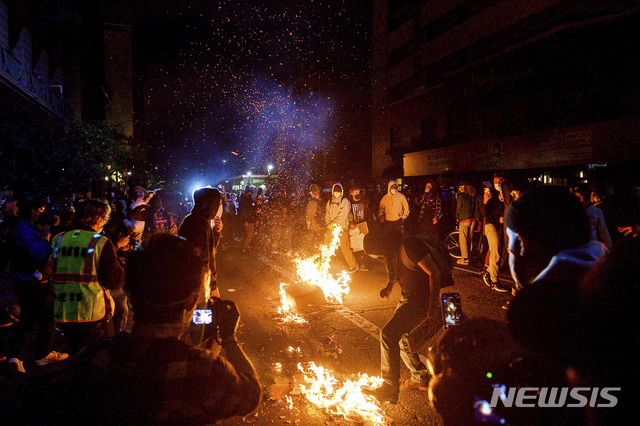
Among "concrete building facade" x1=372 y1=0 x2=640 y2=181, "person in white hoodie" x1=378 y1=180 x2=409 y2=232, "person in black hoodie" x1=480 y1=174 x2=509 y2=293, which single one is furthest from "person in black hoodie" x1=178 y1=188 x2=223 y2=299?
"concrete building facade" x1=372 y1=0 x2=640 y2=181

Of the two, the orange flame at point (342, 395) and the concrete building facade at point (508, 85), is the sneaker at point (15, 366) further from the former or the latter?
the concrete building facade at point (508, 85)

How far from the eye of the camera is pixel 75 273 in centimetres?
375

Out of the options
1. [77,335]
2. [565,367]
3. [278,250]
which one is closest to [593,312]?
[565,367]

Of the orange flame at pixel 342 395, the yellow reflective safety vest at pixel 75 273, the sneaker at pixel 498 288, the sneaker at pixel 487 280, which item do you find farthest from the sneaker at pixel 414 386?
the sneaker at pixel 487 280

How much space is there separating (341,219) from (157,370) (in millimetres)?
8505

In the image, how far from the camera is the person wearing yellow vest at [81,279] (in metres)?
3.74

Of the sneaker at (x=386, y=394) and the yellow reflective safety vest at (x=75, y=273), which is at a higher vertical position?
the yellow reflective safety vest at (x=75, y=273)

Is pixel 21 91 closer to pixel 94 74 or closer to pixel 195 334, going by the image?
pixel 195 334

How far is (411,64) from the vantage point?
26.4 metres

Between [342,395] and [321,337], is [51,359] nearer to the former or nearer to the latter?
[321,337]

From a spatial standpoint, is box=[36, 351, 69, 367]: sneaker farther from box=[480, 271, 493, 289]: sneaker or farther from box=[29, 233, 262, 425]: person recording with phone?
box=[480, 271, 493, 289]: sneaker

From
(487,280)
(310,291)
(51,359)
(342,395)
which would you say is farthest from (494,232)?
(51,359)

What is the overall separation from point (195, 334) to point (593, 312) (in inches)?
65.5

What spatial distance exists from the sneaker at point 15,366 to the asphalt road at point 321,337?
102 inches
